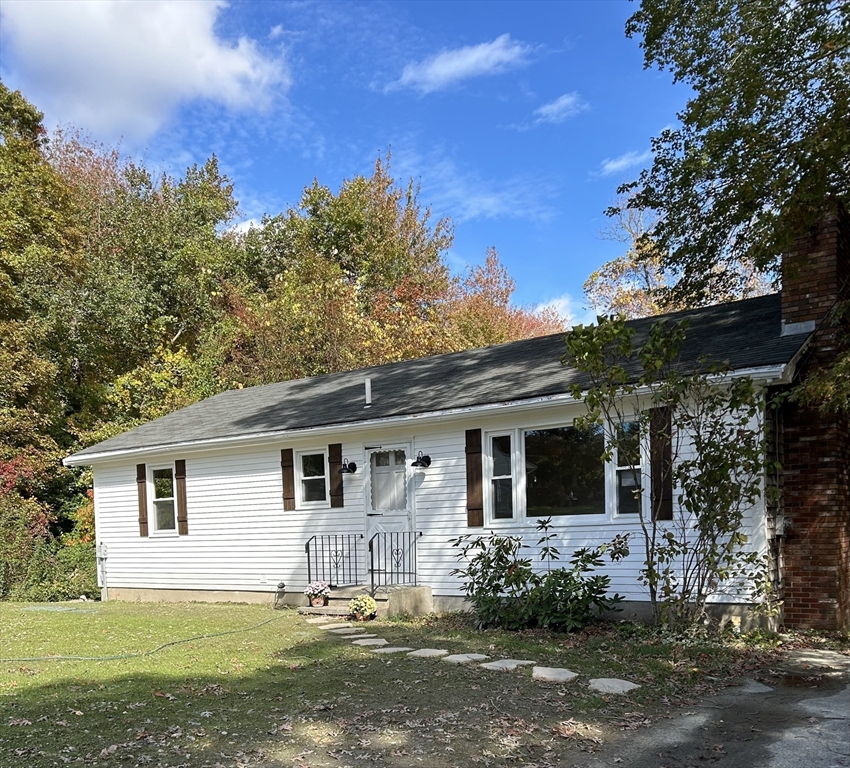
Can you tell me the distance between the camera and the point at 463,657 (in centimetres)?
736

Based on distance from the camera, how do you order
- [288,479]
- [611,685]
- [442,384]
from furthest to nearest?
[288,479] < [442,384] < [611,685]

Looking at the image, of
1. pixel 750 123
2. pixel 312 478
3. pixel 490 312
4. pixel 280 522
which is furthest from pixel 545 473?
pixel 490 312

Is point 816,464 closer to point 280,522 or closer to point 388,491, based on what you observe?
point 388,491

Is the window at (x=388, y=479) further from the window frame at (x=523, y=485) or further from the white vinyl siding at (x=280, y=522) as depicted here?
the window frame at (x=523, y=485)

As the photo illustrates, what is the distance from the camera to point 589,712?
5.40m

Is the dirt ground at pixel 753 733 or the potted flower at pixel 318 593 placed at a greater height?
the dirt ground at pixel 753 733

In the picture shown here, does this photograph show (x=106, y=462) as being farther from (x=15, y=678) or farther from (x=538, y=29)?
(x=538, y=29)

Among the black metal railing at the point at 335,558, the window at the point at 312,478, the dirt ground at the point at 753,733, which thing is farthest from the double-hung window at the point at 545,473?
the dirt ground at the point at 753,733

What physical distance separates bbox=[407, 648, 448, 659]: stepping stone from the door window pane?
2.80 m

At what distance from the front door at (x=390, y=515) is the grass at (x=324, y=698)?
2099 millimetres

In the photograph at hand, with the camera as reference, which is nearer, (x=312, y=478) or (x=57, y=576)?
(x=312, y=478)

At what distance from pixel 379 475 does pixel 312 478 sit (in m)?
1.42

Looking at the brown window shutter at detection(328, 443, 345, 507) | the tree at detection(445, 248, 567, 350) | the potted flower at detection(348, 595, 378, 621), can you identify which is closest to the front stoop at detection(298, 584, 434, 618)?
the potted flower at detection(348, 595, 378, 621)

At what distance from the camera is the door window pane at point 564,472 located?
31.1ft
